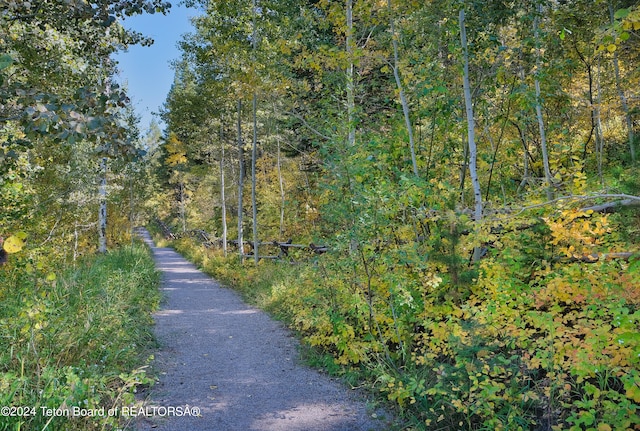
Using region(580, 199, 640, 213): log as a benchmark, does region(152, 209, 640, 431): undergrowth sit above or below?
below

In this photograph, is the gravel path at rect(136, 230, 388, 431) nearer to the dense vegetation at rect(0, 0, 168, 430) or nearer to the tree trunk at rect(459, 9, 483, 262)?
the dense vegetation at rect(0, 0, 168, 430)

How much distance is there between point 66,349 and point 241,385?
1763mm

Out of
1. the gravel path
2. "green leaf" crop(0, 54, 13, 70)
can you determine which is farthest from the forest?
the gravel path

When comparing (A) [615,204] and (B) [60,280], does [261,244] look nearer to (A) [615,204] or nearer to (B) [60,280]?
(B) [60,280]

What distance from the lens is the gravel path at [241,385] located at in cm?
348

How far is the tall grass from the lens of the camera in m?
2.55

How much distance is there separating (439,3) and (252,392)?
5376 mm

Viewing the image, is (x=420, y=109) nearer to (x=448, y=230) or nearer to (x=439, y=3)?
(x=439, y=3)

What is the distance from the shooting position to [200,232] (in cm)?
2383

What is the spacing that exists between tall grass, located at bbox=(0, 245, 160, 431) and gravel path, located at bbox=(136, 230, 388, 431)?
41 cm

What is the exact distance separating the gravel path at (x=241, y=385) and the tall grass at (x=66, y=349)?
406mm

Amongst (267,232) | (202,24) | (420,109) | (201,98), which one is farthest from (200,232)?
(420,109)

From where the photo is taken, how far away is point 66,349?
3.54 metres

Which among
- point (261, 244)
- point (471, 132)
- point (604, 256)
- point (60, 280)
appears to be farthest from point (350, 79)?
point (261, 244)
